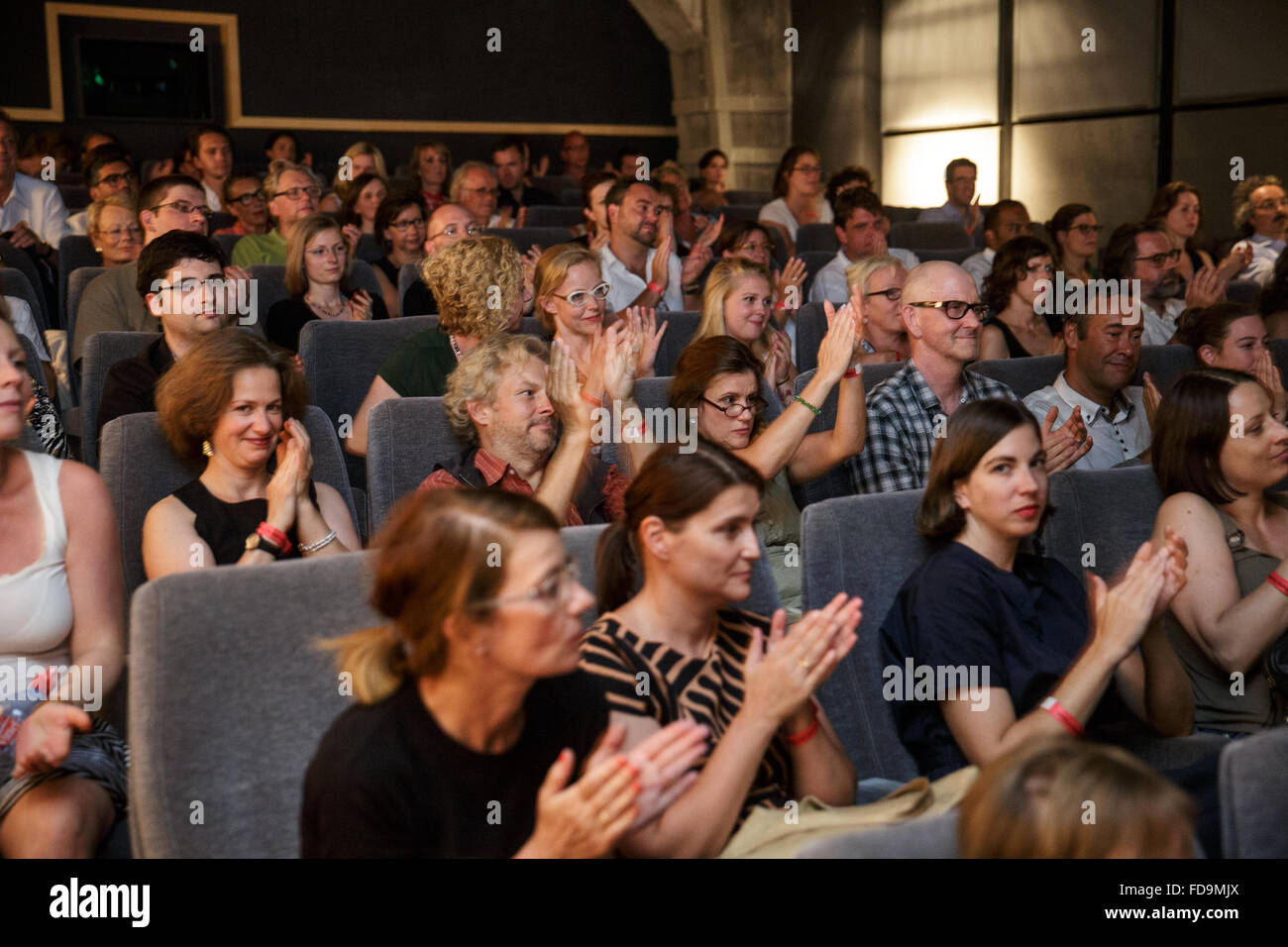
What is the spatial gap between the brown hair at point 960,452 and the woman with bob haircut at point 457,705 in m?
0.80

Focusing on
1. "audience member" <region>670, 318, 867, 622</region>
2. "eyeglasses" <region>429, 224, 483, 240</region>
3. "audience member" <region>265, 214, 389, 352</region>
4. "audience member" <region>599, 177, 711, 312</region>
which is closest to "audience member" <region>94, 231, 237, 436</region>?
"audience member" <region>265, 214, 389, 352</region>

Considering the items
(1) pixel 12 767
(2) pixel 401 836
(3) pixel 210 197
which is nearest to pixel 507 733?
(2) pixel 401 836

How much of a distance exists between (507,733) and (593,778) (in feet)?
0.60

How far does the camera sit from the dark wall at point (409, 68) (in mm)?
9578

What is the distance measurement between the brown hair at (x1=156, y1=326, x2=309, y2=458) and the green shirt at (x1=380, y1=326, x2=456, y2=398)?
0.79m

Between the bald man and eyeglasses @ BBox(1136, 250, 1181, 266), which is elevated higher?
eyeglasses @ BBox(1136, 250, 1181, 266)

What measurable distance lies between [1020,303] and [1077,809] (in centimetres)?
325

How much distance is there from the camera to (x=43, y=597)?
1902mm

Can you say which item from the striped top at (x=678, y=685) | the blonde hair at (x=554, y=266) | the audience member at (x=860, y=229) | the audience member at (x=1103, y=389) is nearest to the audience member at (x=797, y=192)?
the audience member at (x=860, y=229)

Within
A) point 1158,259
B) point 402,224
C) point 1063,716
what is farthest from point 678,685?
point 402,224

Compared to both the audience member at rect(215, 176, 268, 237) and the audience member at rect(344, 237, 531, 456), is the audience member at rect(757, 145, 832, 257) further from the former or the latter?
the audience member at rect(344, 237, 531, 456)

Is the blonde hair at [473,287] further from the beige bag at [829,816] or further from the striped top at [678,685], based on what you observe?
the beige bag at [829,816]

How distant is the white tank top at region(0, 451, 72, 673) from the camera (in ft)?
6.17

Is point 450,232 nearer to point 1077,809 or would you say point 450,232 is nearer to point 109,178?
point 109,178
